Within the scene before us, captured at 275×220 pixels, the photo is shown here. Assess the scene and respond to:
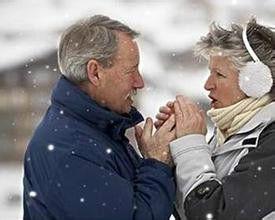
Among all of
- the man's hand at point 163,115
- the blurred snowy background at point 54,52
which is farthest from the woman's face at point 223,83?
the blurred snowy background at point 54,52

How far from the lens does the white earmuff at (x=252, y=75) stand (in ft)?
7.63

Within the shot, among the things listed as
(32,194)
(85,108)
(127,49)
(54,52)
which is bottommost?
(54,52)

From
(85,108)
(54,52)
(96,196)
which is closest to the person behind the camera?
(96,196)

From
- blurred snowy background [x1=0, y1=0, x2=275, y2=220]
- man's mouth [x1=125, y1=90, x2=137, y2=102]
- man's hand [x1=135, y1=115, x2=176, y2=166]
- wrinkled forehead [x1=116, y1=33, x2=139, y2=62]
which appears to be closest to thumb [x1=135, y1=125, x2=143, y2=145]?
man's hand [x1=135, y1=115, x2=176, y2=166]

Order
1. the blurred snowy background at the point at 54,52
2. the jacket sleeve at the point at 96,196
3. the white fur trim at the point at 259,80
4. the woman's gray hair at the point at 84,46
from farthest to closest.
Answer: the blurred snowy background at the point at 54,52
the white fur trim at the point at 259,80
the woman's gray hair at the point at 84,46
the jacket sleeve at the point at 96,196

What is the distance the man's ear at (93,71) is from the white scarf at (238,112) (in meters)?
0.39

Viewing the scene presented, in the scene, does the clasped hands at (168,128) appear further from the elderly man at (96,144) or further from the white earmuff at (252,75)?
the white earmuff at (252,75)

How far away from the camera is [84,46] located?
7.26 ft

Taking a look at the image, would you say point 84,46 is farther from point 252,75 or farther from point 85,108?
point 252,75

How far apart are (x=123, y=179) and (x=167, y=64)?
7.10 metres

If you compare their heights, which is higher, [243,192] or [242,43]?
[242,43]

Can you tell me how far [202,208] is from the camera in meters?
2.23

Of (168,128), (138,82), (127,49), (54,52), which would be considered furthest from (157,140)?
(54,52)

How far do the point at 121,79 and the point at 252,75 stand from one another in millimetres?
374
